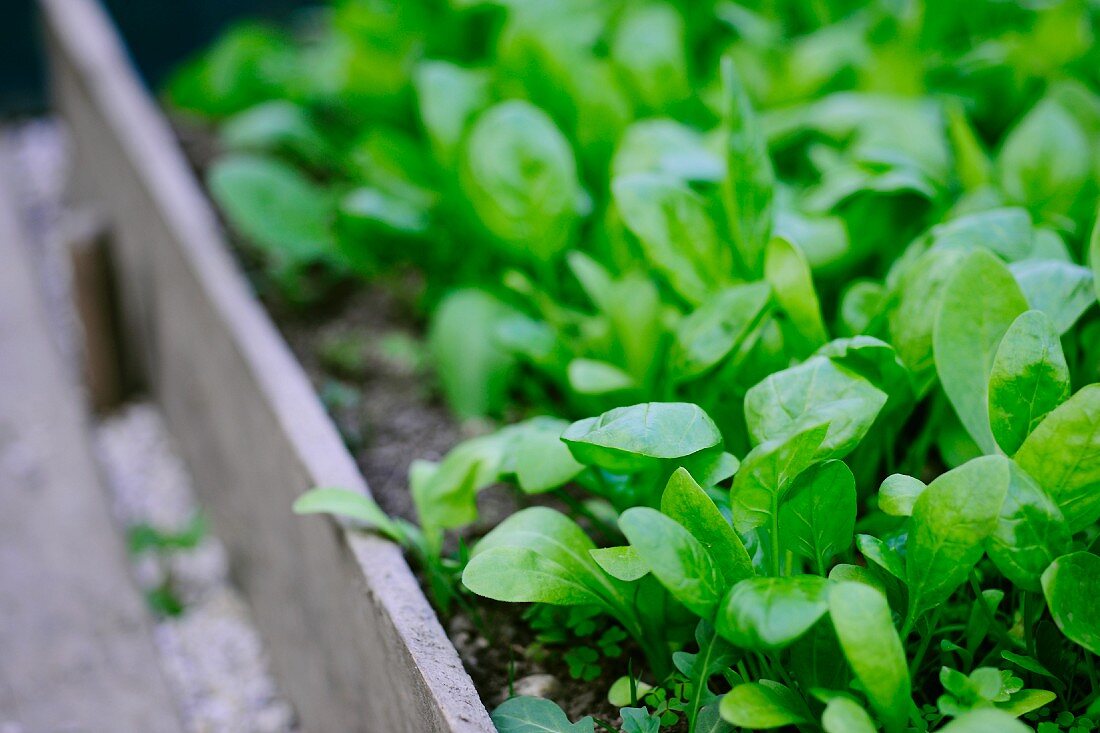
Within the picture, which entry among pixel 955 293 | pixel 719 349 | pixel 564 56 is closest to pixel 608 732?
pixel 719 349

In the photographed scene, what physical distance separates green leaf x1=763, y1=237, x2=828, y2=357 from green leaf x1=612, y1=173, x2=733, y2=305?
0.13 meters

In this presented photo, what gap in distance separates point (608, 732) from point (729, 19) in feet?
4.34

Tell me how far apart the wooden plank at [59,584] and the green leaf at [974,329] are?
1.17 meters

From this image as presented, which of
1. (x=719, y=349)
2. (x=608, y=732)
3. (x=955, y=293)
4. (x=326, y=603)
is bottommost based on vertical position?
(x=326, y=603)

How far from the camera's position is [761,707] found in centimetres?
81

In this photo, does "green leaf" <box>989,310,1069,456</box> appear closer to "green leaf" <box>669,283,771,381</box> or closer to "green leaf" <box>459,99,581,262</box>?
"green leaf" <box>669,283,771,381</box>

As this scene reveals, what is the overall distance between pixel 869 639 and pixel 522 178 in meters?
0.84

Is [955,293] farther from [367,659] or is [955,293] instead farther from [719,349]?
[367,659]

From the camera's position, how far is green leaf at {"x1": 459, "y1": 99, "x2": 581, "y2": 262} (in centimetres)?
140

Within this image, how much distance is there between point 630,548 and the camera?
2.93 ft

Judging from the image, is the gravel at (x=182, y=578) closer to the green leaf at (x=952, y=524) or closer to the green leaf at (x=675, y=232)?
the green leaf at (x=675, y=232)

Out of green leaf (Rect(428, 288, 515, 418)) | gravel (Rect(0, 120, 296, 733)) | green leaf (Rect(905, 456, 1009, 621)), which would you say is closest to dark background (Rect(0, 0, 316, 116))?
gravel (Rect(0, 120, 296, 733))

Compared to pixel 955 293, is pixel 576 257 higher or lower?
lower

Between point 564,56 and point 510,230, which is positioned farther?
point 564,56
